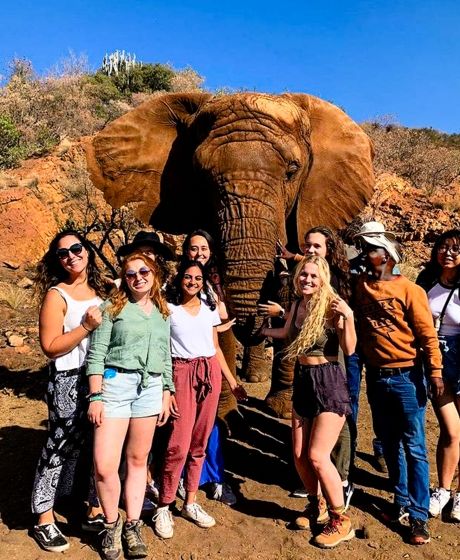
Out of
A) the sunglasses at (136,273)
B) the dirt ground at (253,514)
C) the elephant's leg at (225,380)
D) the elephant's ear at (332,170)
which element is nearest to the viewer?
the sunglasses at (136,273)

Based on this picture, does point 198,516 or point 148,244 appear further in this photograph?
point 198,516

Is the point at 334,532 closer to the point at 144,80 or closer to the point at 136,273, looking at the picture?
the point at 136,273

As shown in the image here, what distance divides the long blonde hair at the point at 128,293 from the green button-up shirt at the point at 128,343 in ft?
0.12

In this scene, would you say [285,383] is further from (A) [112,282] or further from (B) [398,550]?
(A) [112,282]

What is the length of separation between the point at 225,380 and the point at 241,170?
2.13 meters

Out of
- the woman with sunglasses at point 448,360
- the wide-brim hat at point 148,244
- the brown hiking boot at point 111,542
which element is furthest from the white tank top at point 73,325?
the woman with sunglasses at point 448,360

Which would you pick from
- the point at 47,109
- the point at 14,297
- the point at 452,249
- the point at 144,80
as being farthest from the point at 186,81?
the point at 452,249

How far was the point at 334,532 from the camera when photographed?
12.9 ft

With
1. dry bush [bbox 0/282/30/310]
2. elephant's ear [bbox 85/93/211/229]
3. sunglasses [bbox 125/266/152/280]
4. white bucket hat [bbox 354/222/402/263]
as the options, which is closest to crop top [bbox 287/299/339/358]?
white bucket hat [bbox 354/222/402/263]

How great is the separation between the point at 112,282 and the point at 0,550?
77.1 inches

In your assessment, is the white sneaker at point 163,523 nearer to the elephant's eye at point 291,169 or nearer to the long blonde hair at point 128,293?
the long blonde hair at point 128,293

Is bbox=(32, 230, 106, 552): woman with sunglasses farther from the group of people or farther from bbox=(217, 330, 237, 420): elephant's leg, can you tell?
bbox=(217, 330, 237, 420): elephant's leg

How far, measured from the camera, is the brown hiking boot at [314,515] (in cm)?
406

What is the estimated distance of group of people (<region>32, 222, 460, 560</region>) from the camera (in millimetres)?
3645
